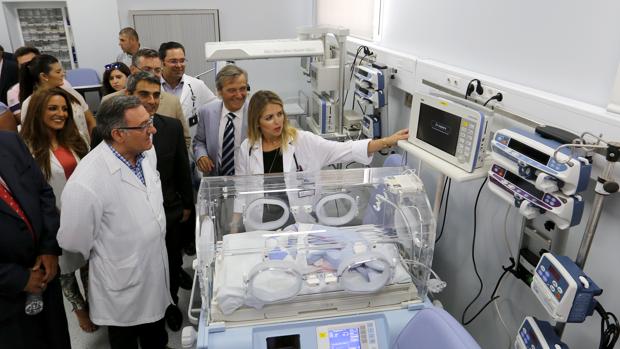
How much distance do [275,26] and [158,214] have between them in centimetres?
434

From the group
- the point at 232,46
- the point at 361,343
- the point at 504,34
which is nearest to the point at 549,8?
the point at 504,34

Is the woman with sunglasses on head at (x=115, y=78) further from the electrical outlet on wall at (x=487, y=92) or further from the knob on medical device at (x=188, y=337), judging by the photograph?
the electrical outlet on wall at (x=487, y=92)

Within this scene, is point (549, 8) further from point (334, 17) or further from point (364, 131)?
point (334, 17)

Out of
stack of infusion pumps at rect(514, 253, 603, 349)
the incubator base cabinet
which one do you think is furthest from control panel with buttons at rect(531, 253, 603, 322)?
the incubator base cabinet

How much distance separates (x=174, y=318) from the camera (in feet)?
8.31

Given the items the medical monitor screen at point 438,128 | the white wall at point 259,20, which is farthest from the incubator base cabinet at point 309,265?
the white wall at point 259,20

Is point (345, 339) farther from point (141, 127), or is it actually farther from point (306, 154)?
point (141, 127)

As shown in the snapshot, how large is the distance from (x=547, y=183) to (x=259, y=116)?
51.4 inches

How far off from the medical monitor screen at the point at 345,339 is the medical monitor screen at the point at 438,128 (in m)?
0.80

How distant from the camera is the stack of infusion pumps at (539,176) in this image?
47.4 inches

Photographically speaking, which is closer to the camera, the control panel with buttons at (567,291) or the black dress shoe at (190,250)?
the control panel with buttons at (567,291)

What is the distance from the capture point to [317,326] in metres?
1.43

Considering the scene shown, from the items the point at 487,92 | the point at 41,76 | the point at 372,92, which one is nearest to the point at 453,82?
the point at 487,92

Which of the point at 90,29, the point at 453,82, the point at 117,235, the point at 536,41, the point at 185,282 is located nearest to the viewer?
the point at 536,41
